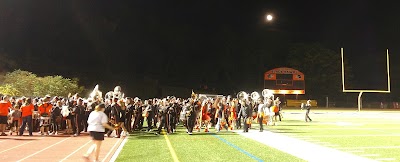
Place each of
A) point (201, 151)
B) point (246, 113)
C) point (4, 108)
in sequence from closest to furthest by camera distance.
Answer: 1. point (201, 151)
2. point (4, 108)
3. point (246, 113)

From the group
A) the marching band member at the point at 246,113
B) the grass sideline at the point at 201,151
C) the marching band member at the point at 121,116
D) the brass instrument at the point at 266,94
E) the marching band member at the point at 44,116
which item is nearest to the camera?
the grass sideline at the point at 201,151

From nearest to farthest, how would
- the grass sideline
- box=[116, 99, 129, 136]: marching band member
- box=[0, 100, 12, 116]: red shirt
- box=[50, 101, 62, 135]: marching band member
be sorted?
the grass sideline
box=[116, 99, 129, 136]: marching band member
box=[0, 100, 12, 116]: red shirt
box=[50, 101, 62, 135]: marching band member

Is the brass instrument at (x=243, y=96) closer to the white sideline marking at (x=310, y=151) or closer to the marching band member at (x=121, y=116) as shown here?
the white sideline marking at (x=310, y=151)

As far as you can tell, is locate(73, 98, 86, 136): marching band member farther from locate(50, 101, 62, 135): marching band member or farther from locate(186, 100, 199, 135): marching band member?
locate(186, 100, 199, 135): marching band member

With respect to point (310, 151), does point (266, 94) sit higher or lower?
higher

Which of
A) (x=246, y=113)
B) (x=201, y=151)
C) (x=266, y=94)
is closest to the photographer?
→ (x=201, y=151)

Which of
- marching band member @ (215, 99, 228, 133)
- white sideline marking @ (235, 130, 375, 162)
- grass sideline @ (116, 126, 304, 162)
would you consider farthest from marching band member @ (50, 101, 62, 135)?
white sideline marking @ (235, 130, 375, 162)

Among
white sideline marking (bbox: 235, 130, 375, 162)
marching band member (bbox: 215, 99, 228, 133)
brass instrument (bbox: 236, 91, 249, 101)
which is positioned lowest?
white sideline marking (bbox: 235, 130, 375, 162)

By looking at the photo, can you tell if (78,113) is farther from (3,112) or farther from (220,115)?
(220,115)

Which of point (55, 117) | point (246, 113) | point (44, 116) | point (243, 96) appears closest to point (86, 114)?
point (55, 117)

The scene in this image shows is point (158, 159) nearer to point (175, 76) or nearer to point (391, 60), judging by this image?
point (175, 76)

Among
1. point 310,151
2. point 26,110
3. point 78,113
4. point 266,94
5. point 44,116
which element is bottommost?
point 310,151

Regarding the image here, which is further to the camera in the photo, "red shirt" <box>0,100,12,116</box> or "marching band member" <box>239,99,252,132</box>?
"marching band member" <box>239,99,252,132</box>

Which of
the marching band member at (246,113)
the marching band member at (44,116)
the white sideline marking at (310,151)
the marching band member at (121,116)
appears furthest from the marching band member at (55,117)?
the white sideline marking at (310,151)
